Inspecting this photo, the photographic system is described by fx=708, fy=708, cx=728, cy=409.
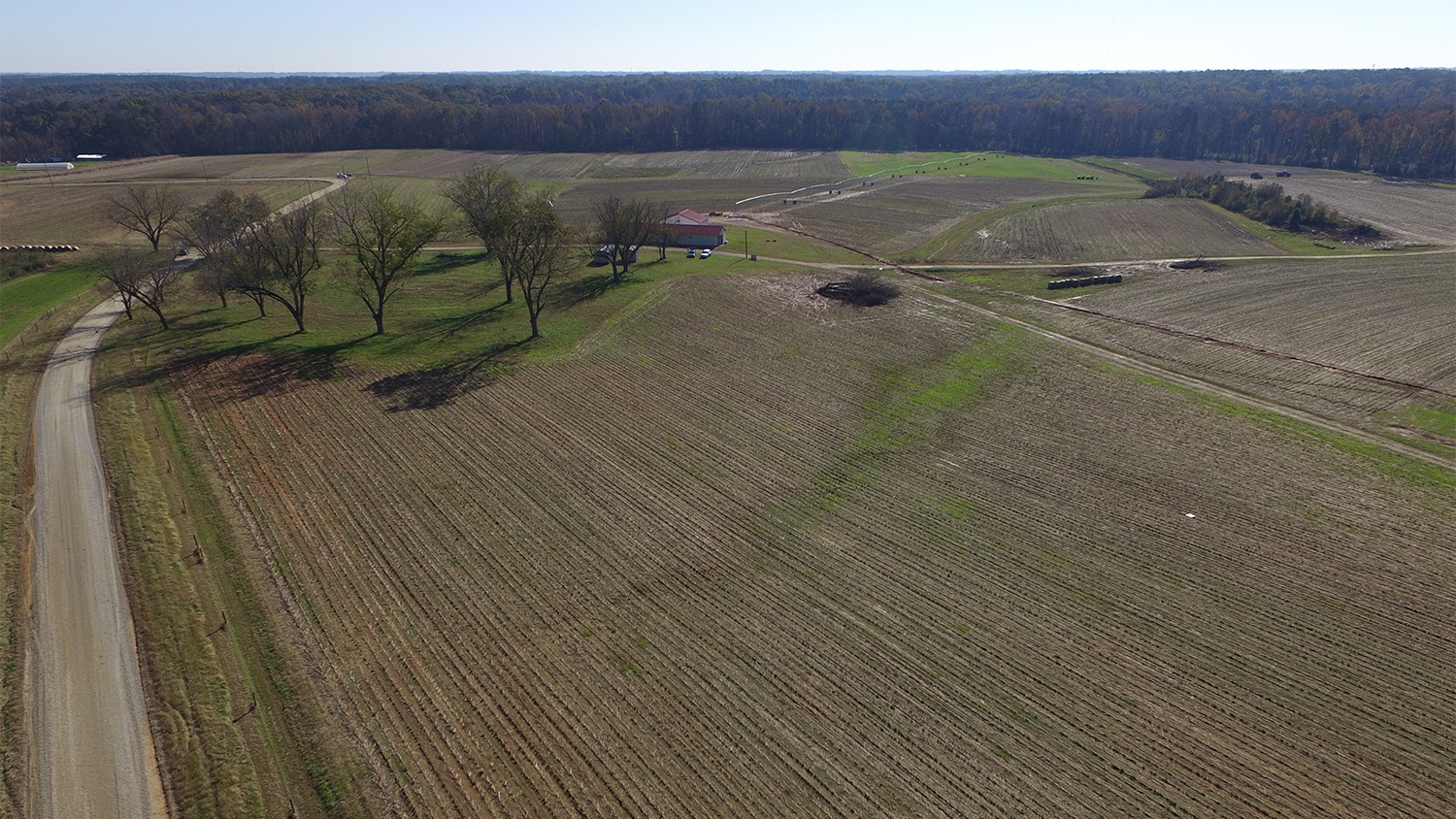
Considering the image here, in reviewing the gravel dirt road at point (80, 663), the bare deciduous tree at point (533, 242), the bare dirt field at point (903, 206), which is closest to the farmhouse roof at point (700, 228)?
the bare dirt field at point (903, 206)

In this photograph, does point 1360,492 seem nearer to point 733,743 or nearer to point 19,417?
point 733,743

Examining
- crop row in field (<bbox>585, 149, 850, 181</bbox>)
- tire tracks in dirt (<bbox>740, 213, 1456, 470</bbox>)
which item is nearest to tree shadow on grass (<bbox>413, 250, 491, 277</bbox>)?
tire tracks in dirt (<bbox>740, 213, 1456, 470</bbox>)

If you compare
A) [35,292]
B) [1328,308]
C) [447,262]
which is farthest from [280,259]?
[1328,308]

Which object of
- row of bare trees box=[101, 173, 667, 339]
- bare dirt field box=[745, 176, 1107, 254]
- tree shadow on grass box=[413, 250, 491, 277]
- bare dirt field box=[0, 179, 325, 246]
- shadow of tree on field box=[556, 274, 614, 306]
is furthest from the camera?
bare dirt field box=[745, 176, 1107, 254]

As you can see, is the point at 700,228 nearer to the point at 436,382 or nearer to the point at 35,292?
the point at 436,382

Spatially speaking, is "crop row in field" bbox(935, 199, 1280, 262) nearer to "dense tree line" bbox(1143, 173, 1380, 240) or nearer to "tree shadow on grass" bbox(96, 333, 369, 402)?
"dense tree line" bbox(1143, 173, 1380, 240)

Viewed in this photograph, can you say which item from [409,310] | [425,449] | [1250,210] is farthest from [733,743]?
[1250,210]

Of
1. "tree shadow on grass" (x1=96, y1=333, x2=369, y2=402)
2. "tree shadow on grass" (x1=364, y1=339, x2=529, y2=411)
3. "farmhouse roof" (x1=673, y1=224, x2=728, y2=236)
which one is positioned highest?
"farmhouse roof" (x1=673, y1=224, x2=728, y2=236)

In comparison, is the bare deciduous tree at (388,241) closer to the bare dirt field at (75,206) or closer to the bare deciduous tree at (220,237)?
the bare deciduous tree at (220,237)
